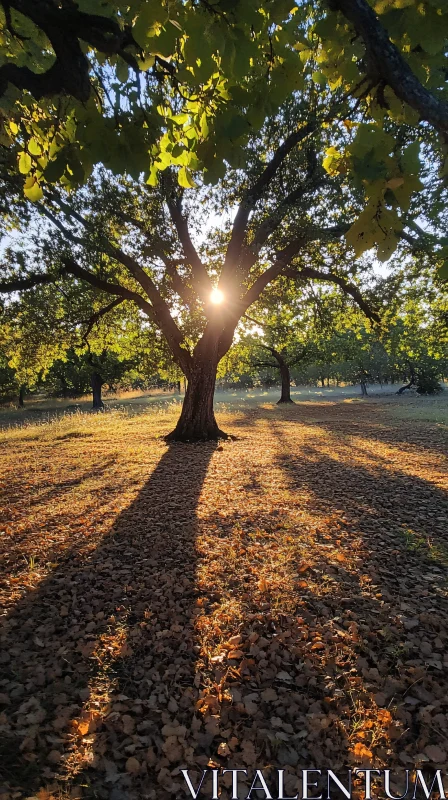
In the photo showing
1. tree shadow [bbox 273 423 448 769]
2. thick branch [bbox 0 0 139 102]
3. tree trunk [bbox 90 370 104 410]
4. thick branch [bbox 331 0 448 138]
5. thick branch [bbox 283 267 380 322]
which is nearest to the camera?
thick branch [bbox 331 0 448 138]

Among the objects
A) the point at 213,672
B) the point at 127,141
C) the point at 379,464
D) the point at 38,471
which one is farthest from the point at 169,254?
the point at 213,672

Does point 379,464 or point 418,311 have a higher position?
point 418,311

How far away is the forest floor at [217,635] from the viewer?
2.28 metres

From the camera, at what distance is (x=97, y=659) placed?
9.98 ft

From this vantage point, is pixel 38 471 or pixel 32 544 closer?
pixel 32 544

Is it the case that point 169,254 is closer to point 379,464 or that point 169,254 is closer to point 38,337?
point 38,337

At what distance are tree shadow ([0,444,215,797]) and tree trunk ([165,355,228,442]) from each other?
7244 millimetres

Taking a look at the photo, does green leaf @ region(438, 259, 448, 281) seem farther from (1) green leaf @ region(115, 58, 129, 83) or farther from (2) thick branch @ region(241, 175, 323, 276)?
(2) thick branch @ region(241, 175, 323, 276)

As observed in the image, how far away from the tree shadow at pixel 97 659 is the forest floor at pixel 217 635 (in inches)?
0.5

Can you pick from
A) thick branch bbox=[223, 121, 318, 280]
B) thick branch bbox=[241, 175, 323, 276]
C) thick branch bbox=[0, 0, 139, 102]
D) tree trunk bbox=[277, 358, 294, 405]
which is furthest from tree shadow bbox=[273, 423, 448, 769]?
tree trunk bbox=[277, 358, 294, 405]

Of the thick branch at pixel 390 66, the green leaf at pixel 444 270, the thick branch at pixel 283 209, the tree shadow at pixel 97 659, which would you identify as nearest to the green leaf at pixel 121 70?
the thick branch at pixel 390 66

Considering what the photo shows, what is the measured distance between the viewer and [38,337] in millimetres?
13039

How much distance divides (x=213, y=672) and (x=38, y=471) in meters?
7.57

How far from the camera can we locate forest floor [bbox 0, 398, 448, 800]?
7.47 ft
